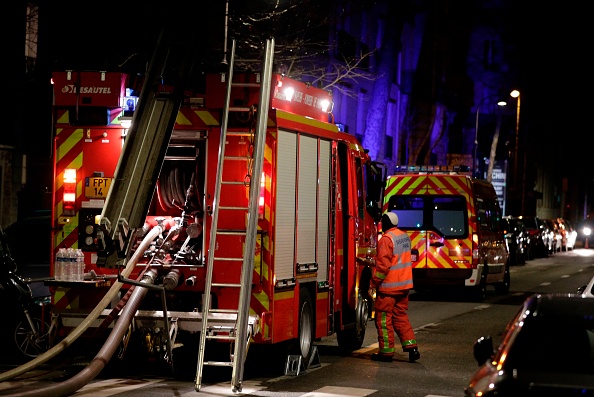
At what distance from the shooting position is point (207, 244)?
1078 centimetres

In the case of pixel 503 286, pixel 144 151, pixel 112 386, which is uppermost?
pixel 144 151

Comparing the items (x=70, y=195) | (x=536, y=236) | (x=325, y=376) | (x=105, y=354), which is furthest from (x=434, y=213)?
(x=536, y=236)

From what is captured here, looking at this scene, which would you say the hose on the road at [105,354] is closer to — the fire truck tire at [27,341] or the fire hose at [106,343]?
the fire hose at [106,343]

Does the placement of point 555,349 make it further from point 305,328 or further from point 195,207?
point 195,207

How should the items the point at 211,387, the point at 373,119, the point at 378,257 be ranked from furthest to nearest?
1. the point at 373,119
2. the point at 378,257
3. the point at 211,387

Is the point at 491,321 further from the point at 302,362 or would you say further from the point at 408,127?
the point at 408,127

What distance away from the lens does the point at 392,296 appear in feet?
40.9

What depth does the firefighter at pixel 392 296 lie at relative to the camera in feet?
40.4

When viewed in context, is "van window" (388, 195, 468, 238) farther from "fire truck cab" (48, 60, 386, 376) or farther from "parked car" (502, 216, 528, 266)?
"parked car" (502, 216, 528, 266)

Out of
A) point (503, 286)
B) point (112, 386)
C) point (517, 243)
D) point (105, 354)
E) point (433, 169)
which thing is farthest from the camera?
point (517, 243)

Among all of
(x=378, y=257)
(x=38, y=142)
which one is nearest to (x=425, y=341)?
(x=378, y=257)

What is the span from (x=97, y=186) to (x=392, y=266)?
11.9 feet

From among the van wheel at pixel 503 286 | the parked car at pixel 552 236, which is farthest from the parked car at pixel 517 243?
the van wheel at pixel 503 286

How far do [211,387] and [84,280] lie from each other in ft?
5.65
